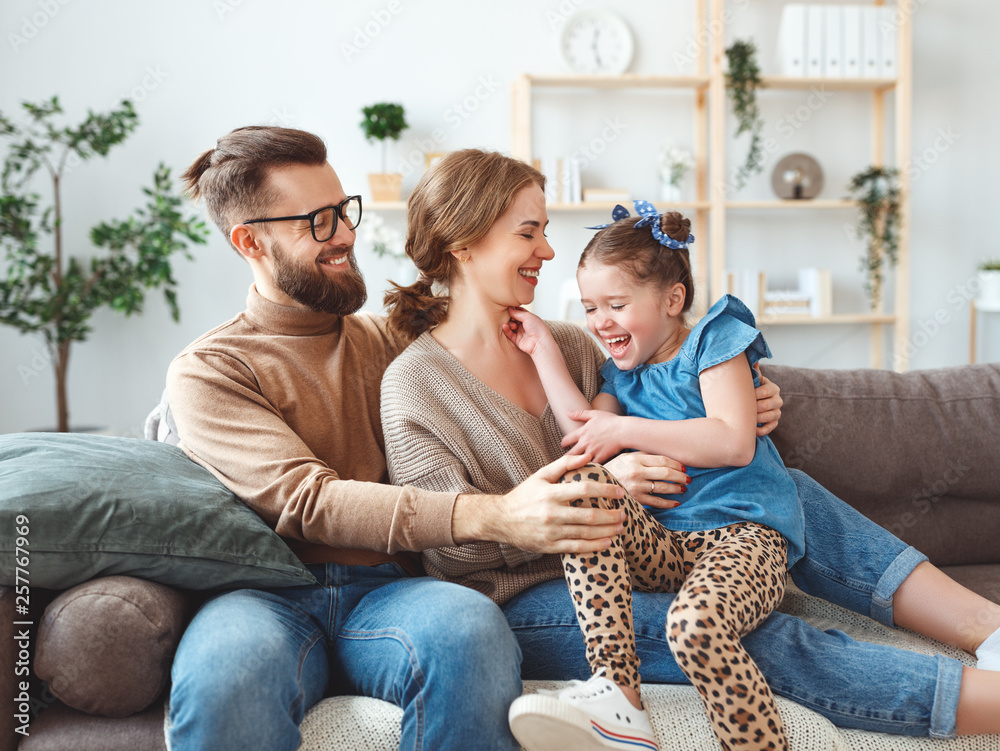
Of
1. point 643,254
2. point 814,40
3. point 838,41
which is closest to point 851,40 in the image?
point 838,41

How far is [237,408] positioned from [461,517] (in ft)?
1.50

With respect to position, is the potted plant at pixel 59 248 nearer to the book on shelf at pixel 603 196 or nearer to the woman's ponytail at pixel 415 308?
the book on shelf at pixel 603 196

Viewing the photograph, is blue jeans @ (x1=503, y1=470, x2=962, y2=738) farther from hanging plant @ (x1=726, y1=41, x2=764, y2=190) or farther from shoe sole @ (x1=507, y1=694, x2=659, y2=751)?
hanging plant @ (x1=726, y1=41, x2=764, y2=190)

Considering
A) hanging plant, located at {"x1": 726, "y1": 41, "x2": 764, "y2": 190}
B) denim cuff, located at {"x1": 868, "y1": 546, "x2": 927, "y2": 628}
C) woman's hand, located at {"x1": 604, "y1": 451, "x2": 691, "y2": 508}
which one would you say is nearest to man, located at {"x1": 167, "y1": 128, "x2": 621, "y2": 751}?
woman's hand, located at {"x1": 604, "y1": 451, "x2": 691, "y2": 508}

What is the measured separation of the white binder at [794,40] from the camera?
3830 mm

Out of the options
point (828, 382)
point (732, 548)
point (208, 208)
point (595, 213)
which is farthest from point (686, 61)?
point (732, 548)

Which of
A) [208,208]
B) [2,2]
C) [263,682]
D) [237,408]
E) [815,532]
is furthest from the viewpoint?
[2,2]

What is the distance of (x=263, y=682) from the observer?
40.9 inches

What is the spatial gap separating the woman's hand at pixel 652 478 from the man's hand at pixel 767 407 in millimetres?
225

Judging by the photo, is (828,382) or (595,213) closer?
(828,382)

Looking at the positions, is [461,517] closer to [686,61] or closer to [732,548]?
[732,548]

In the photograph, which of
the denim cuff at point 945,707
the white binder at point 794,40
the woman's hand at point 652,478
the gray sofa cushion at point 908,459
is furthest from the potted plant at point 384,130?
the denim cuff at point 945,707

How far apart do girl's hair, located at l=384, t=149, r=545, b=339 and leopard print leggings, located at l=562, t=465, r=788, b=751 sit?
57cm

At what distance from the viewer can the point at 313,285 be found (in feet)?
5.03
